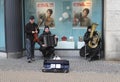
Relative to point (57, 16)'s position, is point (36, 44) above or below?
below

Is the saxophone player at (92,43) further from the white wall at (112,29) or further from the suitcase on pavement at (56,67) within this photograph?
the suitcase on pavement at (56,67)

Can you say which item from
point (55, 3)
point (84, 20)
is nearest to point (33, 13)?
point (55, 3)

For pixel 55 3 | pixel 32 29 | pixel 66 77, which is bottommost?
pixel 66 77

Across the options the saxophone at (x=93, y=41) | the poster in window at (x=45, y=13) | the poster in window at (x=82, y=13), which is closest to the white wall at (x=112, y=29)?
the saxophone at (x=93, y=41)

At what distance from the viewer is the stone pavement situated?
425 inches

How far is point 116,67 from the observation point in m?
12.6

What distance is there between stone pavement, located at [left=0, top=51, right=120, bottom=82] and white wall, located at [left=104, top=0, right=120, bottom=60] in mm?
376

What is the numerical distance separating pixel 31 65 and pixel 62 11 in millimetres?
2813

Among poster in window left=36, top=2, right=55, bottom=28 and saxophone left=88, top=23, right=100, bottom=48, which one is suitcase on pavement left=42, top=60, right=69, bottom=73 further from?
poster in window left=36, top=2, right=55, bottom=28

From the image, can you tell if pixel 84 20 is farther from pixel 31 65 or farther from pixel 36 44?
pixel 31 65

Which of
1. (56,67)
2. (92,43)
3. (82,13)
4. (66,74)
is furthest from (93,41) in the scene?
(66,74)

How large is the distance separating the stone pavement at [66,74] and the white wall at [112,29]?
1.23 ft

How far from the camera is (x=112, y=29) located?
13680 millimetres

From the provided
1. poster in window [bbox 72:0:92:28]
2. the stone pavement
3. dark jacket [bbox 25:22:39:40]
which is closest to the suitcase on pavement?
the stone pavement
